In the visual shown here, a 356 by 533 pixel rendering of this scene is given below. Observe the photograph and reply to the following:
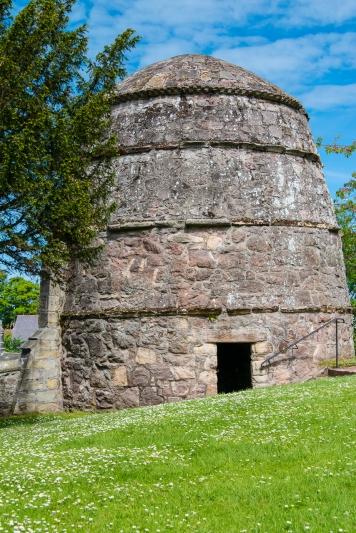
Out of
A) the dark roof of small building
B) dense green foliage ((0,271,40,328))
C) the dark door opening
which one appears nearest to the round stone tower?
the dark door opening

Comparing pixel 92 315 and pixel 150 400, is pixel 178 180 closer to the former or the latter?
pixel 92 315

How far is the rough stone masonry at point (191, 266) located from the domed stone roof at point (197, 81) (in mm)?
38

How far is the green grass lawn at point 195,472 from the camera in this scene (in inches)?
182

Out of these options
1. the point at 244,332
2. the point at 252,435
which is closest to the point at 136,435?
the point at 252,435

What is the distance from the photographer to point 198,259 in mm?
12055

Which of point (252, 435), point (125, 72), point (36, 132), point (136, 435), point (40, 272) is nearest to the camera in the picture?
point (252, 435)

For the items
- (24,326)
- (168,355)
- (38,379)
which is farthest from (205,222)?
(24,326)

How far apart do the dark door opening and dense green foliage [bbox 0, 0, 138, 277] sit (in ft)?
15.6

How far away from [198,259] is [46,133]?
407cm

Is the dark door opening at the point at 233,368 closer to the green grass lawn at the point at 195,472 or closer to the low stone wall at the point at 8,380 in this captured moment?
the green grass lawn at the point at 195,472

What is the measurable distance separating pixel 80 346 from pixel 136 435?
500cm

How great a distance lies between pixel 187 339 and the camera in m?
11.8

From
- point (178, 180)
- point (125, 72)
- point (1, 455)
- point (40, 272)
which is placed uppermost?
point (125, 72)

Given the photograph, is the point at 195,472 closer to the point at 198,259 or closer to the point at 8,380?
the point at 198,259
